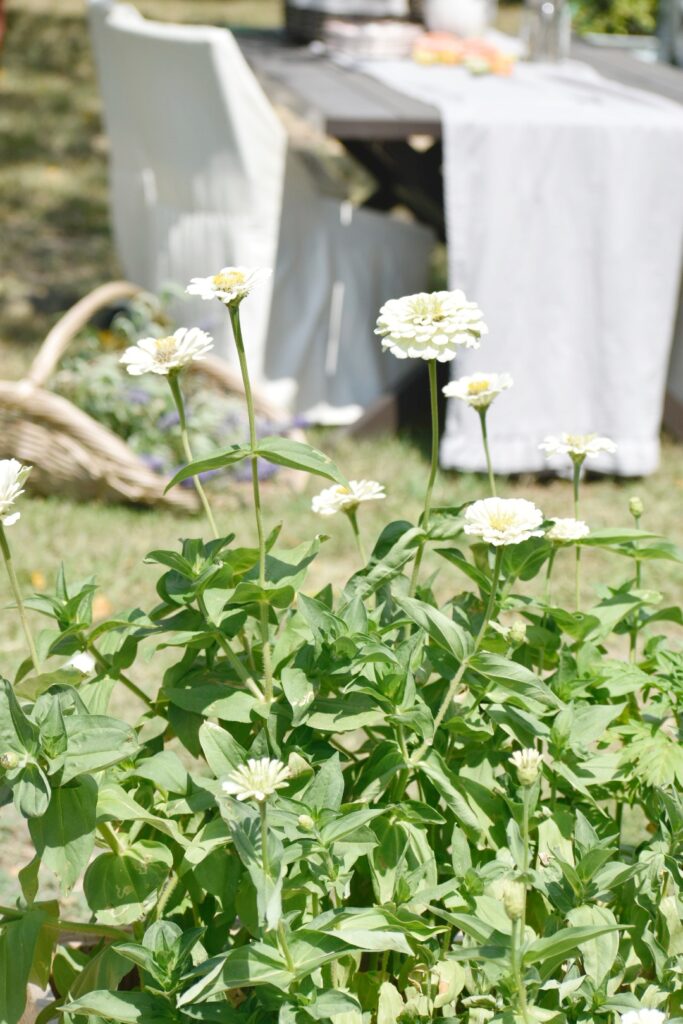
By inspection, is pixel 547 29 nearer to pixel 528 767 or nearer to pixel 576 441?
pixel 576 441

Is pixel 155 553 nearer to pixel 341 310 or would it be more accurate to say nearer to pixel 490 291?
pixel 490 291

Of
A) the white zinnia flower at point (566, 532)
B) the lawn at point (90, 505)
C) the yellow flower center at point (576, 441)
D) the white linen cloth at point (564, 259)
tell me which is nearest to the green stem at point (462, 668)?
the white zinnia flower at point (566, 532)

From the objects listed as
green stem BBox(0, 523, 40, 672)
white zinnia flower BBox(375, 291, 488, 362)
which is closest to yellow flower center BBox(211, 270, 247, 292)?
white zinnia flower BBox(375, 291, 488, 362)

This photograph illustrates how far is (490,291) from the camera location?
2967mm

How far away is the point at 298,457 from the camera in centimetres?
94

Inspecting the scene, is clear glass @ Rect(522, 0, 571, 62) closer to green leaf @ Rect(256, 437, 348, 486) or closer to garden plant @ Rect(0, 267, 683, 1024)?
garden plant @ Rect(0, 267, 683, 1024)

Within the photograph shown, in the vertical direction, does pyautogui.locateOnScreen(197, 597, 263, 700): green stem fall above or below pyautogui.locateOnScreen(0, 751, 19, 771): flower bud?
below

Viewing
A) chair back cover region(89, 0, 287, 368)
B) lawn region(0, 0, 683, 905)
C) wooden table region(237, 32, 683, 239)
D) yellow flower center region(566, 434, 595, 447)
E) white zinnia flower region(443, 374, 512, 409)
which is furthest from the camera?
chair back cover region(89, 0, 287, 368)

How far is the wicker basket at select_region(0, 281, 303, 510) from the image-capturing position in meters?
2.76

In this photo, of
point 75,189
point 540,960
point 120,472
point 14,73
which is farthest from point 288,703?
point 14,73

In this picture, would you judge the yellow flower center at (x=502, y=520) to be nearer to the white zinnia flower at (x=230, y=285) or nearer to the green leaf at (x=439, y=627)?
the green leaf at (x=439, y=627)

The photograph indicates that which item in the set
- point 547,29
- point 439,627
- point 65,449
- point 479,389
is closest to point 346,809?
point 439,627

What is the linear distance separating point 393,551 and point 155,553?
20 cm

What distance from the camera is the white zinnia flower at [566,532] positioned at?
108 cm
